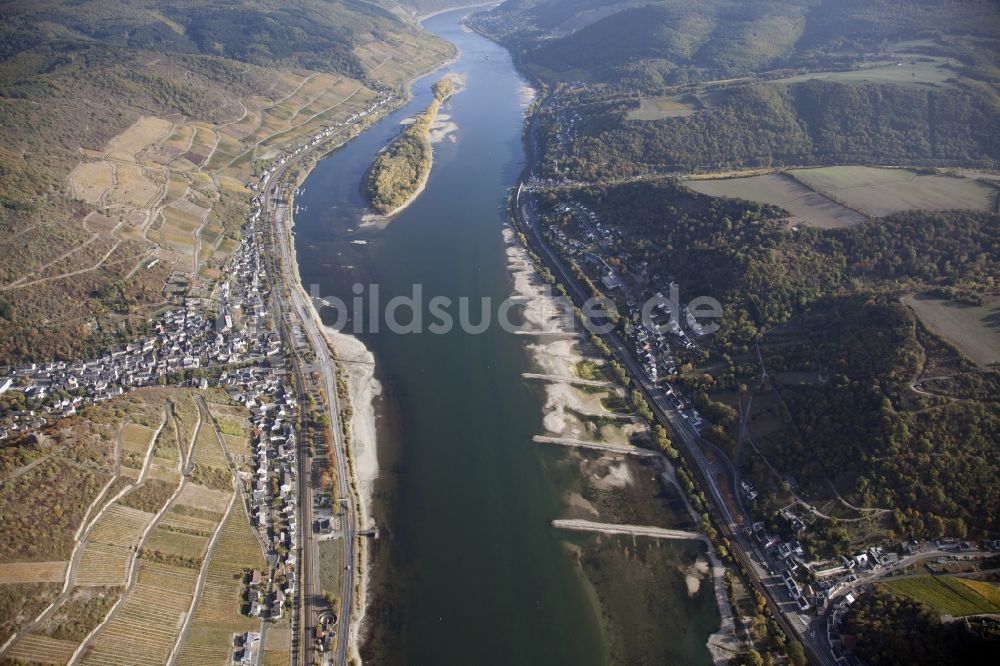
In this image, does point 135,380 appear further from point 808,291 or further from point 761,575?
point 808,291

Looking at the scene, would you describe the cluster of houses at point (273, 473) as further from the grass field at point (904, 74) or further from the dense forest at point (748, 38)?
the dense forest at point (748, 38)

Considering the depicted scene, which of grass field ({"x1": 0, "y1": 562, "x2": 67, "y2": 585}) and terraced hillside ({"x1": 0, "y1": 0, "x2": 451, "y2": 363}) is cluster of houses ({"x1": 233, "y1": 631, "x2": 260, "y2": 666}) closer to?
grass field ({"x1": 0, "y1": 562, "x2": 67, "y2": 585})

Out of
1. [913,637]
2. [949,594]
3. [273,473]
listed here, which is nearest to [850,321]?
[949,594]

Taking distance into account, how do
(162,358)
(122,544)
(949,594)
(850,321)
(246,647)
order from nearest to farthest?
(246,647) → (949,594) → (122,544) → (850,321) → (162,358)

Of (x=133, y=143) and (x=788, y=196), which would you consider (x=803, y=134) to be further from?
(x=133, y=143)

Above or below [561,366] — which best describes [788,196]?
above

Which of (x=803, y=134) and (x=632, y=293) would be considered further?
(x=803, y=134)

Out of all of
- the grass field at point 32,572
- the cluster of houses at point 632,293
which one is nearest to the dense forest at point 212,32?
the cluster of houses at point 632,293

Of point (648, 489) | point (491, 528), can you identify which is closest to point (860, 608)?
point (648, 489)
